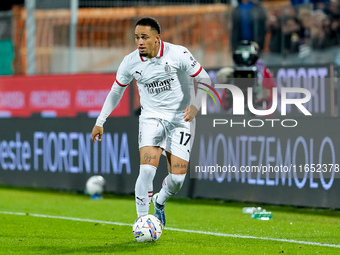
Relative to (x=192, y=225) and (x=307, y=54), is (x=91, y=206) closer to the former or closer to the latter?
(x=192, y=225)

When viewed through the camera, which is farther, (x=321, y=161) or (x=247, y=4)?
(x=247, y=4)

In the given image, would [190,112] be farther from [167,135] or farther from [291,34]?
[291,34]

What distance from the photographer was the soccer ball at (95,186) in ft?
45.5

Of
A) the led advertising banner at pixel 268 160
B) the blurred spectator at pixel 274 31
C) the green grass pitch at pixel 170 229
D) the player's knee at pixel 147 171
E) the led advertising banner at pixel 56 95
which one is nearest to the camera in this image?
the green grass pitch at pixel 170 229

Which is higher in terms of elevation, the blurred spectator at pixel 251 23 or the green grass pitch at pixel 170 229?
the blurred spectator at pixel 251 23

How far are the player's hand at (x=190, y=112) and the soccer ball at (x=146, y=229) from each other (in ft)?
3.74

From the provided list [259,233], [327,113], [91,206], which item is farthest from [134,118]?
[259,233]

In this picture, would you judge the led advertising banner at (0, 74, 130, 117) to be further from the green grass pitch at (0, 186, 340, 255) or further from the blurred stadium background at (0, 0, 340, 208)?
the green grass pitch at (0, 186, 340, 255)

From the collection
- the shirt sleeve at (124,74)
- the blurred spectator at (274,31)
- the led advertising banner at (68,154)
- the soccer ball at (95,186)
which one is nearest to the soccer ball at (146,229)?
the shirt sleeve at (124,74)

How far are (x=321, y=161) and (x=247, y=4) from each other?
6.37 metres

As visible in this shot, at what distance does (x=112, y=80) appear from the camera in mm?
17484

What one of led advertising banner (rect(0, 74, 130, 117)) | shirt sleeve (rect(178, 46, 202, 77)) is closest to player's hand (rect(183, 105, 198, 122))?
shirt sleeve (rect(178, 46, 202, 77))

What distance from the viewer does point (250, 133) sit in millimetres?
12602

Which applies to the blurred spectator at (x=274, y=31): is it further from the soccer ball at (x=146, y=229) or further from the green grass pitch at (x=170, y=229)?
the soccer ball at (x=146, y=229)
